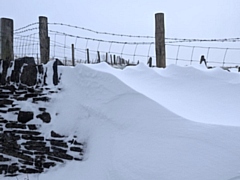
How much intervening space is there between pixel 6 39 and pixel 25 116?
1.53m

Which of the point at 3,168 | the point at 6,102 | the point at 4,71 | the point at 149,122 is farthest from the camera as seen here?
the point at 4,71

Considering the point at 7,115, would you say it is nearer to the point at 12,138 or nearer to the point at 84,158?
the point at 12,138

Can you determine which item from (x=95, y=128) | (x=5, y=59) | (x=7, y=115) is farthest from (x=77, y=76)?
(x=5, y=59)

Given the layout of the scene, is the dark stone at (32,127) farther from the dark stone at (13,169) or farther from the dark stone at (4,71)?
the dark stone at (4,71)

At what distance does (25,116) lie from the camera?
10.2ft

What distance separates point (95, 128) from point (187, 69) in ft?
4.53

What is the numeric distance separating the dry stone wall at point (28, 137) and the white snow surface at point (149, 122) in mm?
93

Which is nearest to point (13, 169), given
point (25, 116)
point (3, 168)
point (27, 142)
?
point (3, 168)

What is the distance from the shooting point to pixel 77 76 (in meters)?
3.14

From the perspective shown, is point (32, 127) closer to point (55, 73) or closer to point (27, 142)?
point (27, 142)

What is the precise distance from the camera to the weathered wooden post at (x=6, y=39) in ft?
12.5

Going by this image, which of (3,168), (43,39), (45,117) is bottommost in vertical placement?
(3,168)

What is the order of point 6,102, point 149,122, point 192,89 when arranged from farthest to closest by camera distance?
point 6,102
point 192,89
point 149,122

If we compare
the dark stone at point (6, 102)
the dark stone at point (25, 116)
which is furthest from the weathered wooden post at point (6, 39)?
the dark stone at point (25, 116)
